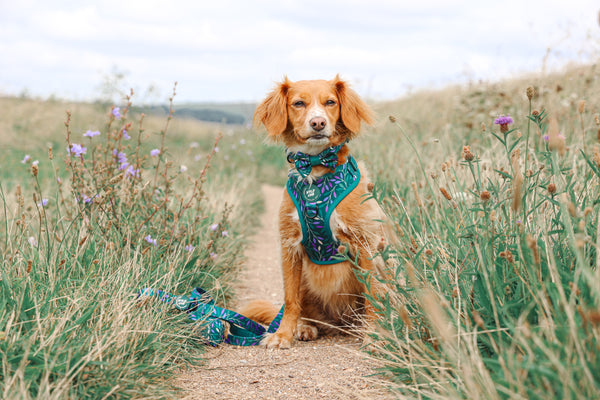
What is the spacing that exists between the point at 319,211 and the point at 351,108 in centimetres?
68

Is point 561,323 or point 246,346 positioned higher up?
point 561,323

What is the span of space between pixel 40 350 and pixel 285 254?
1492 mm

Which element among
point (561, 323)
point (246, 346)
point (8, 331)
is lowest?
point (246, 346)

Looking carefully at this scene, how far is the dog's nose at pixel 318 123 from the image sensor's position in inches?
110

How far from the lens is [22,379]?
160 centimetres

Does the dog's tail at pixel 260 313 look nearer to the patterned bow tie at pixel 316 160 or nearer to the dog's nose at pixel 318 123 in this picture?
the patterned bow tie at pixel 316 160

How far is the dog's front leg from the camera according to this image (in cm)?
288

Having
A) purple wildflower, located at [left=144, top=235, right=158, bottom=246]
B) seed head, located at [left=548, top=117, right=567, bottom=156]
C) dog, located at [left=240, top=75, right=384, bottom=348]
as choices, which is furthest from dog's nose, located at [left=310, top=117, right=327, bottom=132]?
seed head, located at [left=548, top=117, right=567, bottom=156]

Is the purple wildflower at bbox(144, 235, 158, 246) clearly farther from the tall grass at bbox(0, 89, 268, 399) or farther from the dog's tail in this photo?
the dog's tail

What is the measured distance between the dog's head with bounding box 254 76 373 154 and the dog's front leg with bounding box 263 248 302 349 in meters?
0.67

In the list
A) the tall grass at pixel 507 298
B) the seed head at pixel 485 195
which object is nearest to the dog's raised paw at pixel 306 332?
the tall grass at pixel 507 298

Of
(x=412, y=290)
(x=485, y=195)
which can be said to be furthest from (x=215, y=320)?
(x=485, y=195)

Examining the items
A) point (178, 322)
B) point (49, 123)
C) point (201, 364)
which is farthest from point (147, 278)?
point (49, 123)

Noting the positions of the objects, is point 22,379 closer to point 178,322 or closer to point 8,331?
point 8,331
